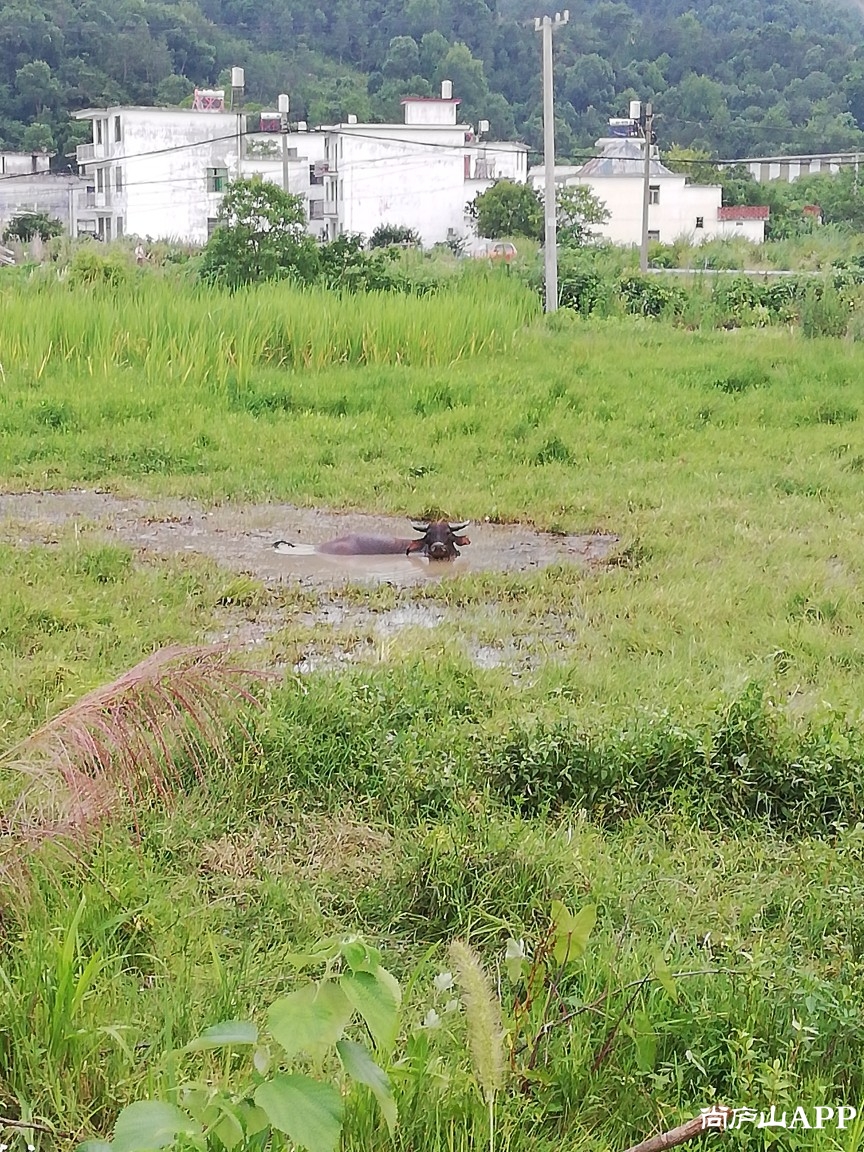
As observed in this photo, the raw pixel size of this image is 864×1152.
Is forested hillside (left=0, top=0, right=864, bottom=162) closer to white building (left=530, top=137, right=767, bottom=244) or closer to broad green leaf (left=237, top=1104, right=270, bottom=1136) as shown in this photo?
white building (left=530, top=137, right=767, bottom=244)

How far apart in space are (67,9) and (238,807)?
37139 millimetres

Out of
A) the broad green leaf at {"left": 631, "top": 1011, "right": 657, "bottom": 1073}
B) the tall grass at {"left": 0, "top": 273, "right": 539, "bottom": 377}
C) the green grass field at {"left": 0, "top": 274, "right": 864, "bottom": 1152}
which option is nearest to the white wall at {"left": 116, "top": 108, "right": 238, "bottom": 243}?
the tall grass at {"left": 0, "top": 273, "right": 539, "bottom": 377}

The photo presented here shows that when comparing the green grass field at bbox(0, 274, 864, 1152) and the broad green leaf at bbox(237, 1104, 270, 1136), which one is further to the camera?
the green grass field at bbox(0, 274, 864, 1152)

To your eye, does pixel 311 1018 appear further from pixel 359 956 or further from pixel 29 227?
pixel 29 227

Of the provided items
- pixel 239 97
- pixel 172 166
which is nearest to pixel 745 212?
pixel 239 97

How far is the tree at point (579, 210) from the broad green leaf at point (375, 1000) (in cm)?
2862

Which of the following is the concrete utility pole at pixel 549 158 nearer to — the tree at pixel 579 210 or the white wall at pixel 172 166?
the tree at pixel 579 210

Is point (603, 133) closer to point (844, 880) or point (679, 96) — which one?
point (679, 96)

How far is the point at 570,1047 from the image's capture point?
205 centimetres

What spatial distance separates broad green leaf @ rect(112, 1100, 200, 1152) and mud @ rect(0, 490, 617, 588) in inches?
154

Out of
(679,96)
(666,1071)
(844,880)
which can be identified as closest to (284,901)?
(666,1071)

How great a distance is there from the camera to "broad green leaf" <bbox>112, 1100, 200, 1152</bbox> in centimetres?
125

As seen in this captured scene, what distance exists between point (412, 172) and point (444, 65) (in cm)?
489

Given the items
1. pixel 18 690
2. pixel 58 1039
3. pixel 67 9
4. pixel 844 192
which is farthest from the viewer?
pixel 67 9
